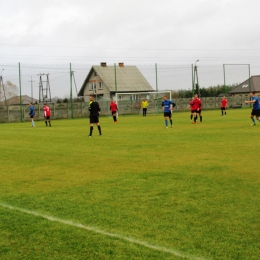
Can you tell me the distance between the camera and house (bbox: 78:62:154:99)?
194 ft

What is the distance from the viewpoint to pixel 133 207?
657 centimetres

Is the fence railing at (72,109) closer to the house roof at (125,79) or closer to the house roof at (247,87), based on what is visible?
the house roof at (125,79)

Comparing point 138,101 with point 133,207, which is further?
point 138,101

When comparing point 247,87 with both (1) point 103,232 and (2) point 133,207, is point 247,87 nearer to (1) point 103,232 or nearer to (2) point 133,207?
(2) point 133,207

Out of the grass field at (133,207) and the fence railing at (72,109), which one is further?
the fence railing at (72,109)

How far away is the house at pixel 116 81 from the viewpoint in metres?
59.0

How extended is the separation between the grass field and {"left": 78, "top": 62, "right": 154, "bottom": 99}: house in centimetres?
→ 4605

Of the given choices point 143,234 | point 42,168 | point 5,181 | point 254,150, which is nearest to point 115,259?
point 143,234

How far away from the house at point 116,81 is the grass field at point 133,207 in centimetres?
4605

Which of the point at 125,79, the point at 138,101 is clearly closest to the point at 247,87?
the point at 125,79

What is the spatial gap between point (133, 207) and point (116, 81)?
2034 inches

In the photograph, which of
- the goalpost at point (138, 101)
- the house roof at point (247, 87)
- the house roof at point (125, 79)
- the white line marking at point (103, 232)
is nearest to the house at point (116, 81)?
the house roof at point (125, 79)

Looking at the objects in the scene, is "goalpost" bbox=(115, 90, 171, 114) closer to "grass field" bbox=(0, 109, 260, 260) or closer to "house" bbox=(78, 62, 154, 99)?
"house" bbox=(78, 62, 154, 99)

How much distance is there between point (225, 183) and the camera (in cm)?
812
